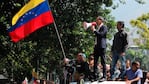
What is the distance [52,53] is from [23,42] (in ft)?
11.7

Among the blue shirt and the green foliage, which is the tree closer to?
the green foliage

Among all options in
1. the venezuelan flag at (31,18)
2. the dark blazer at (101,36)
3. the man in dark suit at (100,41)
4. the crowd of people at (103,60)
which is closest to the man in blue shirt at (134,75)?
the crowd of people at (103,60)

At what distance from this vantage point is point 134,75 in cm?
1252

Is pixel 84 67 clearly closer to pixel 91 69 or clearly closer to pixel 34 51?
pixel 91 69

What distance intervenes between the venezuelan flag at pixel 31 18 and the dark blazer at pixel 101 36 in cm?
186

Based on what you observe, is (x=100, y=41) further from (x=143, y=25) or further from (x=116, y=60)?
(x=143, y=25)

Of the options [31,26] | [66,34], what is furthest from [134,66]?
[66,34]

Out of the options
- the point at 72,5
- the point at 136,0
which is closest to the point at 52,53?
the point at 72,5

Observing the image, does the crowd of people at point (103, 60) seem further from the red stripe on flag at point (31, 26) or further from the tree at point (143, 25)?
the tree at point (143, 25)

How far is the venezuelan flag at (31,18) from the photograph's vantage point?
1484 centimetres

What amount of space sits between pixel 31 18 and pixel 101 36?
7.57 ft

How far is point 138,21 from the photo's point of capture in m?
45.4

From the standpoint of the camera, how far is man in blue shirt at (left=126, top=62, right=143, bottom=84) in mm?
12406

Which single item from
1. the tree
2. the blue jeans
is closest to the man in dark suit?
the blue jeans
